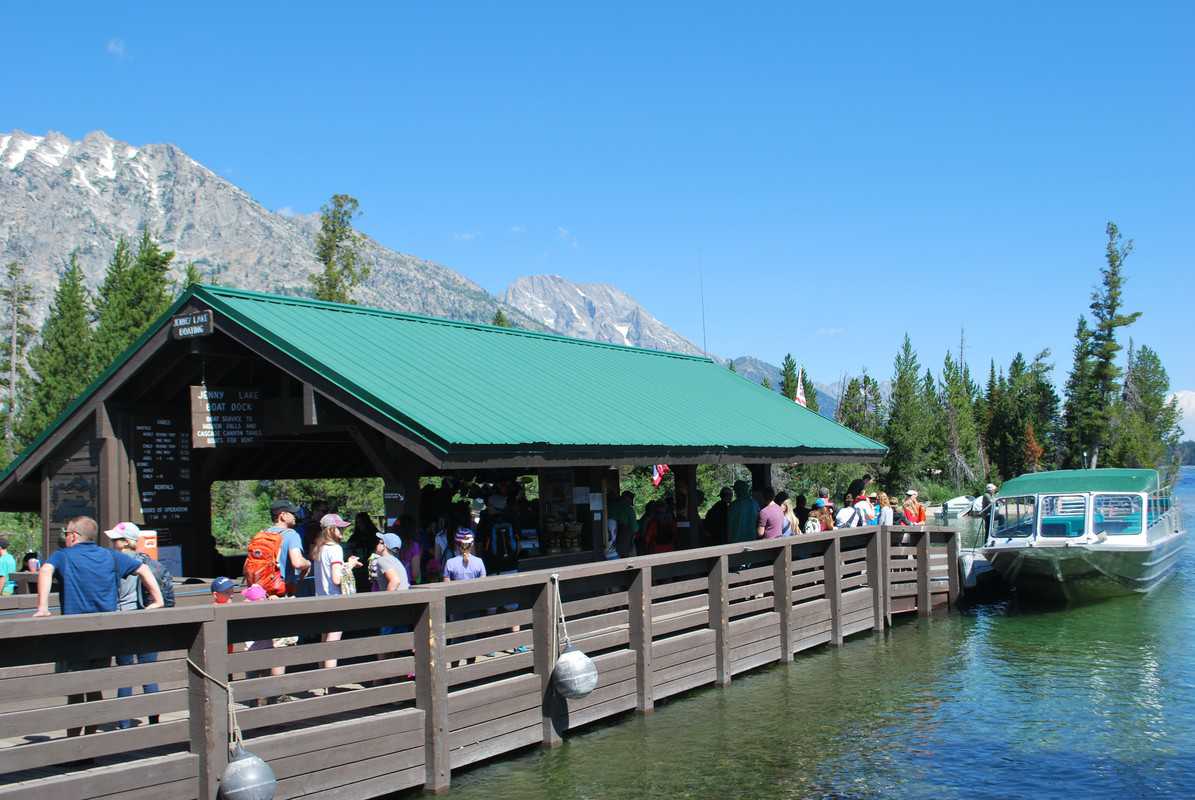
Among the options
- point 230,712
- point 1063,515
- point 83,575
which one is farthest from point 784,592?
point 1063,515

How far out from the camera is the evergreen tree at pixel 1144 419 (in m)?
70.6

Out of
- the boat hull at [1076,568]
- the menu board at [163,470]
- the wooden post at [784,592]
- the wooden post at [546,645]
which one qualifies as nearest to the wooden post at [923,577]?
the boat hull at [1076,568]

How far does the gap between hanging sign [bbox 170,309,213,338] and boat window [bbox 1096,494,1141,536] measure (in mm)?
16291

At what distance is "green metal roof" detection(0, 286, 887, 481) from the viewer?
38.1 feet

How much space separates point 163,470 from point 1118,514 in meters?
16.6

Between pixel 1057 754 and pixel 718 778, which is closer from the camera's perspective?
pixel 718 778

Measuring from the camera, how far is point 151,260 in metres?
51.8

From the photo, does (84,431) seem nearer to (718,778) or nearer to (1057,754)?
(718,778)

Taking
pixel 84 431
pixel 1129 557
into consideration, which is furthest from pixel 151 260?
pixel 1129 557

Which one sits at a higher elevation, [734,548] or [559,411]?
[559,411]

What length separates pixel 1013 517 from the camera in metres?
22.2

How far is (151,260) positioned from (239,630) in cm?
4809

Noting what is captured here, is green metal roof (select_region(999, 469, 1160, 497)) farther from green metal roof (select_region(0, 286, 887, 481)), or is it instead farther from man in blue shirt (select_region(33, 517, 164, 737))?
man in blue shirt (select_region(33, 517, 164, 737))

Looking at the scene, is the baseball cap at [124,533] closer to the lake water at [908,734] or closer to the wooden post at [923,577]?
the lake water at [908,734]
